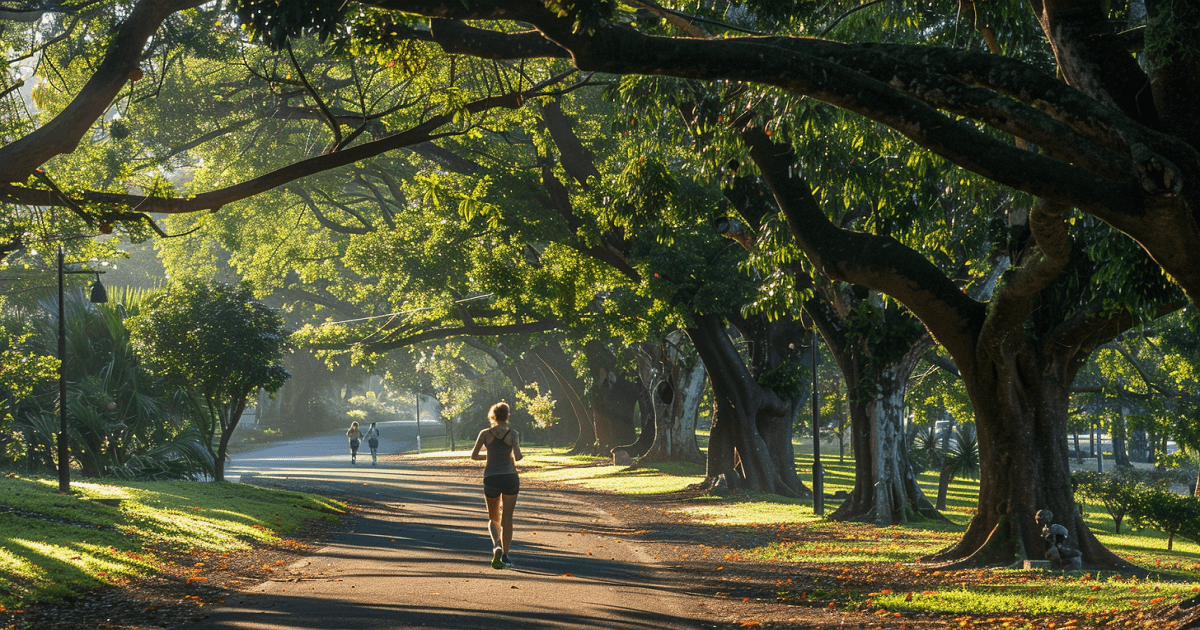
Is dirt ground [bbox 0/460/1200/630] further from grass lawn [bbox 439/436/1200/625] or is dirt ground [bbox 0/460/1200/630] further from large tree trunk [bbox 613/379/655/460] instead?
large tree trunk [bbox 613/379/655/460]

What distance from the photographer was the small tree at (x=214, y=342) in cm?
2116

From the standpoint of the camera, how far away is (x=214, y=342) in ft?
69.5

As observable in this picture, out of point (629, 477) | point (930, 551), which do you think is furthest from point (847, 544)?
point (629, 477)

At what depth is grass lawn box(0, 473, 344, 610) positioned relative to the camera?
9656 mm

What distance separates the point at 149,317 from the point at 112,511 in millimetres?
8352

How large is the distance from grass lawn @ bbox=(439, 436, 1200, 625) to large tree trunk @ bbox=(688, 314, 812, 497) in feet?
3.10

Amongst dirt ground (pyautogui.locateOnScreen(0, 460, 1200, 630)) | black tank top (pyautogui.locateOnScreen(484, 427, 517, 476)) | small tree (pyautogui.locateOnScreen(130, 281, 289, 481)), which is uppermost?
small tree (pyautogui.locateOnScreen(130, 281, 289, 481))

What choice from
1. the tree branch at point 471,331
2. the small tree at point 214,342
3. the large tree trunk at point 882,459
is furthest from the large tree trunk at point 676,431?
the large tree trunk at point 882,459

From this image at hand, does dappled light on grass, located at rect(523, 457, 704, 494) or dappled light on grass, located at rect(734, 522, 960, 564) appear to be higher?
dappled light on grass, located at rect(734, 522, 960, 564)

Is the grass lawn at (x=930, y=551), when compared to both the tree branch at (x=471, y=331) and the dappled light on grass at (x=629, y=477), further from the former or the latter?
the tree branch at (x=471, y=331)

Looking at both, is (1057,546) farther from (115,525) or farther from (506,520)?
(115,525)

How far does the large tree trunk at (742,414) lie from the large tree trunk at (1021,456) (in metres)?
11.8

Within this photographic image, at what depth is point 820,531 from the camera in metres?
16.4

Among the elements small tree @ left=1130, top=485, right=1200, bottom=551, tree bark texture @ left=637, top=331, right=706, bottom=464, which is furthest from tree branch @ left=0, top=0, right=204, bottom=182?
tree bark texture @ left=637, top=331, right=706, bottom=464
